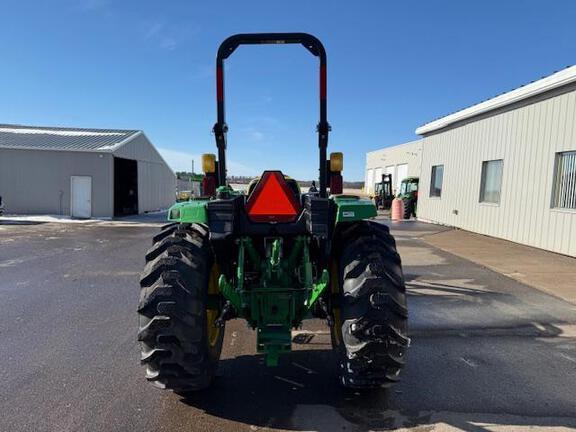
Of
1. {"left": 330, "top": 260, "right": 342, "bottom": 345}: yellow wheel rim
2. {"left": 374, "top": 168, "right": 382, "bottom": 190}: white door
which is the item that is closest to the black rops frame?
{"left": 330, "top": 260, "right": 342, "bottom": 345}: yellow wheel rim

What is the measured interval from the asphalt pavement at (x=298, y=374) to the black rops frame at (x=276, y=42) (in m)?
1.72

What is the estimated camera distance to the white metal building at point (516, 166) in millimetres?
10320

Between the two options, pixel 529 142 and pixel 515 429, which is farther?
pixel 529 142

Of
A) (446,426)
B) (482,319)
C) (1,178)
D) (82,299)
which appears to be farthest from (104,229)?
(446,426)

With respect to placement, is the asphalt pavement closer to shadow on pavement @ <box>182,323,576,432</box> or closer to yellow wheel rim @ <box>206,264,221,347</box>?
shadow on pavement @ <box>182,323,576,432</box>

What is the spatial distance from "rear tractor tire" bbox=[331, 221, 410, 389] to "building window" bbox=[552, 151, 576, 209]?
952 cm

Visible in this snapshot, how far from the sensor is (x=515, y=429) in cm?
281

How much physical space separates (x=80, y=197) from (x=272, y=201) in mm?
20807

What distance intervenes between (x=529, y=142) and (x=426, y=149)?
7.99 meters

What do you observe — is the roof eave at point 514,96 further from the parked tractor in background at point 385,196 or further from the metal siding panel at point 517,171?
the parked tractor in background at point 385,196

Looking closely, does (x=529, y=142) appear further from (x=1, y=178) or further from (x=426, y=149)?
(x=1, y=178)

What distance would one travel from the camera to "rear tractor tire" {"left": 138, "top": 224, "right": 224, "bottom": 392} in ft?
9.16

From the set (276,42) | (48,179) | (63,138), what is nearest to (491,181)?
(276,42)

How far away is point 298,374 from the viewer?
362 centimetres
